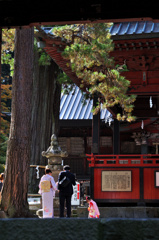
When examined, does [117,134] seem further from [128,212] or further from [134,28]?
[134,28]

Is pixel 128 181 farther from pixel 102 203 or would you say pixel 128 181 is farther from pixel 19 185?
pixel 19 185

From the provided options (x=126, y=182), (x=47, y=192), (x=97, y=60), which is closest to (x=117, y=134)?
(x=126, y=182)

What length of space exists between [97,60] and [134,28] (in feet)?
9.11

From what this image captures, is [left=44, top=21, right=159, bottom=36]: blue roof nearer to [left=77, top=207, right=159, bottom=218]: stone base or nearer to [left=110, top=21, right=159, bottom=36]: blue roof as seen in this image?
[left=110, top=21, right=159, bottom=36]: blue roof

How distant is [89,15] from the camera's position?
5219 mm

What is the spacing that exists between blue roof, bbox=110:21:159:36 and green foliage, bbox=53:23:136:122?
115 centimetres

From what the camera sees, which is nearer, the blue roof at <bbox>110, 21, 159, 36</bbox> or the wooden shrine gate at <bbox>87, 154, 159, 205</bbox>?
the blue roof at <bbox>110, 21, 159, 36</bbox>

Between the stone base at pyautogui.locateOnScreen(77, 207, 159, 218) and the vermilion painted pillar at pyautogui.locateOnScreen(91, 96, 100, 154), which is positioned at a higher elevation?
the vermilion painted pillar at pyautogui.locateOnScreen(91, 96, 100, 154)

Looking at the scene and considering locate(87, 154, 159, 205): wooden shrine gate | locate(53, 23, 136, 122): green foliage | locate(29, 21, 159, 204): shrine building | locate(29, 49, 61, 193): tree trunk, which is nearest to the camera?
locate(53, 23, 136, 122): green foliage

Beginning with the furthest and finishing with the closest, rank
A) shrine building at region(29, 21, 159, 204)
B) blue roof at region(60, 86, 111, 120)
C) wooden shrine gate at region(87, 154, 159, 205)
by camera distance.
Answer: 1. blue roof at region(60, 86, 111, 120)
2. wooden shrine gate at region(87, 154, 159, 205)
3. shrine building at region(29, 21, 159, 204)

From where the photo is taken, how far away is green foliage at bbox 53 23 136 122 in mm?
12305

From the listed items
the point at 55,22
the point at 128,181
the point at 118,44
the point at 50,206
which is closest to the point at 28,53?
the point at 118,44

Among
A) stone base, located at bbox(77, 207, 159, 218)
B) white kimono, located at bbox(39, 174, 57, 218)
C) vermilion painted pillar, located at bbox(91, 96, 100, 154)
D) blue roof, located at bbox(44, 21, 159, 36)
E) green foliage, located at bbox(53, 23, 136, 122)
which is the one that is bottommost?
stone base, located at bbox(77, 207, 159, 218)

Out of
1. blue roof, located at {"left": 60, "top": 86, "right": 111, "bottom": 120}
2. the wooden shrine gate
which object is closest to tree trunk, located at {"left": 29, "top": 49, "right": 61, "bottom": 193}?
blue roof, located at {"left": 60, "top": 86, "right": 111, "bottom": 120}
